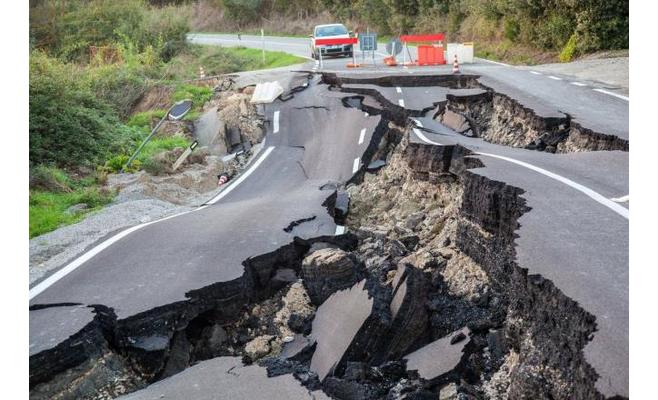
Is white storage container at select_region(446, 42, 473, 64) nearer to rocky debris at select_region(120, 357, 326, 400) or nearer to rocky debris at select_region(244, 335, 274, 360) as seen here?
rocky debris at select_region(244, 335, 274, 360)

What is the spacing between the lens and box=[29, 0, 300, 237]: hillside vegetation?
14.6 metres

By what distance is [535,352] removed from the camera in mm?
5293

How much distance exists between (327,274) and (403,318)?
1.41 m

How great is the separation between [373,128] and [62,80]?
367 inches

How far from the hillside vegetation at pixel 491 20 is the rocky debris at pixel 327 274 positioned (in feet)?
61.3

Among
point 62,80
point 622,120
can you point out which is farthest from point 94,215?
point 622,120

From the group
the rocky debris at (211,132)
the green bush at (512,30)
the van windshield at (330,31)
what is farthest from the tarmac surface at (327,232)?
the van windshield at (330,31)

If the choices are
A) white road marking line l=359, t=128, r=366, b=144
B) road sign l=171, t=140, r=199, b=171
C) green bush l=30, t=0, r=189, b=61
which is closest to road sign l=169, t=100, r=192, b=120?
road sign l=171, t=140, r=199, b=171

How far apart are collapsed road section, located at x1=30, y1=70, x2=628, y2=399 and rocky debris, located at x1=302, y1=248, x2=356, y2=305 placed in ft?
0.06

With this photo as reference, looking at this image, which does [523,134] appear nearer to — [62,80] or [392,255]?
[392,255]

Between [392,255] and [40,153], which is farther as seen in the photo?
[40,153]

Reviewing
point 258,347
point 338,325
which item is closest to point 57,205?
point 258,347

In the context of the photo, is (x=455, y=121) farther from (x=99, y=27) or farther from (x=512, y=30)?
(x=99, y=27)

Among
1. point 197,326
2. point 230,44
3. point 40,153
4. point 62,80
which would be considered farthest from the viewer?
point 230,44
